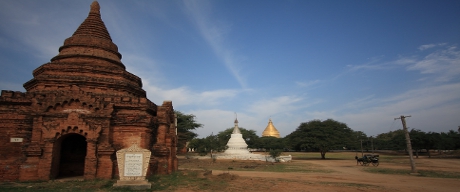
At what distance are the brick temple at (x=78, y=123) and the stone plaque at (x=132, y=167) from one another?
2037mm

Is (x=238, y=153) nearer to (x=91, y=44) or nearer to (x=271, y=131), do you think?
(x=91, y=44)

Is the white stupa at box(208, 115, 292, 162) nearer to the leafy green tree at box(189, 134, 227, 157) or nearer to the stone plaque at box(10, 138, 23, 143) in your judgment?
the leafy green tree at box(189, 134, 227, 157)

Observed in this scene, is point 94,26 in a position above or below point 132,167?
above

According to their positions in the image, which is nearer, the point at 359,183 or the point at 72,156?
the point at 72,156

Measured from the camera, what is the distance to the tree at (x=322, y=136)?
148ft

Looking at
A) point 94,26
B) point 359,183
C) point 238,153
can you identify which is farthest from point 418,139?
point 94,26

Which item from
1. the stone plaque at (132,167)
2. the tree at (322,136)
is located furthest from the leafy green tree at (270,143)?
the stone plaque at (132,167)

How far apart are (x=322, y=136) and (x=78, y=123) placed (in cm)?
3942

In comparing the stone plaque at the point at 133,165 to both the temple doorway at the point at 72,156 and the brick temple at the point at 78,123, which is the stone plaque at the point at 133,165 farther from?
→ the temple doorway at the point at 72,156

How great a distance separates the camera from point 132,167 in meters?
11.8

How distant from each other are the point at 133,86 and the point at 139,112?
110 inches

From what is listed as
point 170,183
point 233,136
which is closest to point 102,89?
point 170,183

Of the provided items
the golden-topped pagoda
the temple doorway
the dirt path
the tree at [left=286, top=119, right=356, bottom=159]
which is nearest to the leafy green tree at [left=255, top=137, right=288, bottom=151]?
the golden-topped pagoda

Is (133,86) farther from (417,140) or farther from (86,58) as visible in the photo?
(417,140)
